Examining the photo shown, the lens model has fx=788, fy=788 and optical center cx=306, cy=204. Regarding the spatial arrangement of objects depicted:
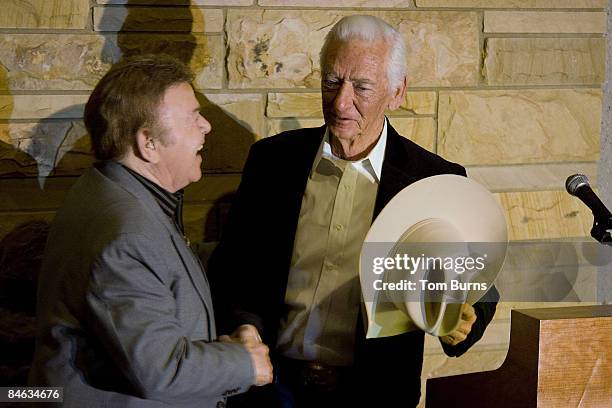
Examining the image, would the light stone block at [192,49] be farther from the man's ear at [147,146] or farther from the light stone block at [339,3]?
the man's ear at [147,146]

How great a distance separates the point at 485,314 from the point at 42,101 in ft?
4.66

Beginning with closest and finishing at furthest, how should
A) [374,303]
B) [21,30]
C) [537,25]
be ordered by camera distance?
[374,303] → [21,30] → [537,25]

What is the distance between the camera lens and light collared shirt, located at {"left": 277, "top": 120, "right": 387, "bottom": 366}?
6.50 feet

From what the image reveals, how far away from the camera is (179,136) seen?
1.71 metres

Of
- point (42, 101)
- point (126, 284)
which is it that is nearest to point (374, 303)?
point (126, 284)

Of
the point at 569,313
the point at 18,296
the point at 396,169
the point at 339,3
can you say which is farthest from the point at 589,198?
the point at 18,296

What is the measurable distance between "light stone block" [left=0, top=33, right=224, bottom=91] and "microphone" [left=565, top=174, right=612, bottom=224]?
1211 mm

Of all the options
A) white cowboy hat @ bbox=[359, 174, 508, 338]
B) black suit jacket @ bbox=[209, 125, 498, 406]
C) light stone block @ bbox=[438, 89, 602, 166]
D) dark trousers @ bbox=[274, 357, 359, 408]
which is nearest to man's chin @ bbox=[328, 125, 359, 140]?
black suit jacket @ bbox=[209, 125, 498, 406]

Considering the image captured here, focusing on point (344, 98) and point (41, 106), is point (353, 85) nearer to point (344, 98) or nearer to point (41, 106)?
point (344, 98)

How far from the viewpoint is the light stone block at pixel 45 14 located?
2.30 m

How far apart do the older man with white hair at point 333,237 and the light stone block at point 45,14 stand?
75 cm

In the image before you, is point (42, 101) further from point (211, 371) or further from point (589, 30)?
point (589, 30)

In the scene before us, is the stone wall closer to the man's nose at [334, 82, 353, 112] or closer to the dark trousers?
the man's nose at [334, 82, 353, 112]

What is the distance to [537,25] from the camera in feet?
9.05
